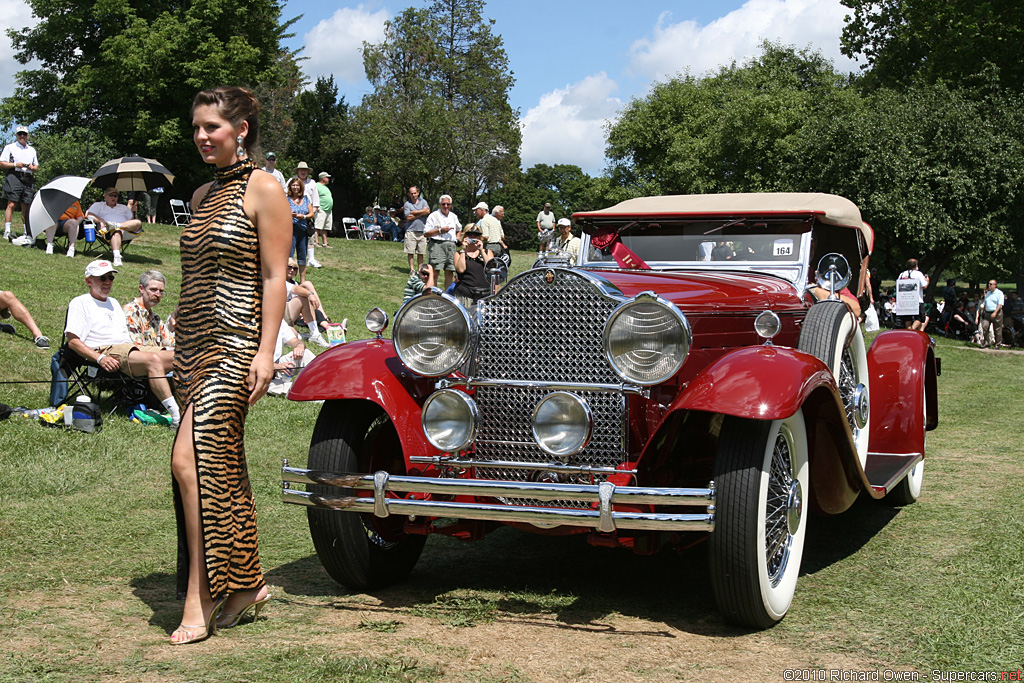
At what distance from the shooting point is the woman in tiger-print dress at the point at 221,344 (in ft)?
11.9

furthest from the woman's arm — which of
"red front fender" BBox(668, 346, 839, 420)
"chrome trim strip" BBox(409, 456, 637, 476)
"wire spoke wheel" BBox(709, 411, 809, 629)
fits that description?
"wire spoke wheel" BBox(709, 411, 809, 629)

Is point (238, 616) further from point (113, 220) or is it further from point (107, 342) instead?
point (113, 220)

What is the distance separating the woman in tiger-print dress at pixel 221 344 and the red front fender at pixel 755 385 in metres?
1.68

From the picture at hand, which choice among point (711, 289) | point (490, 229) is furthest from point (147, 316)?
point (490, 229)

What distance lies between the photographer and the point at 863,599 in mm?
4172

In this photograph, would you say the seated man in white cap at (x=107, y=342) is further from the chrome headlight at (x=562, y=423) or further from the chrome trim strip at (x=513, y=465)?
the chrome headlight at (x=562, y=423)

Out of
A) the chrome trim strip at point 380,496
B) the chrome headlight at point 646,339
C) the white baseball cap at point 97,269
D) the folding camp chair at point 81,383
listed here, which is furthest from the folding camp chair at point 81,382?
the chrome headlight at point 646,339

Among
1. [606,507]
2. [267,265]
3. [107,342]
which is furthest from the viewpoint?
[107,342]

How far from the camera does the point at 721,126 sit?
1731 inches

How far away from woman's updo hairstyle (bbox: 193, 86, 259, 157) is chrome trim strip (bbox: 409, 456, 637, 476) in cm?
148

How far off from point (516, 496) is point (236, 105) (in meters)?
1.88

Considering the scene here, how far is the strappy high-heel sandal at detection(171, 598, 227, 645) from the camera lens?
356cm

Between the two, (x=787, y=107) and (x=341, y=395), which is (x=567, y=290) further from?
(x=787, y=107)

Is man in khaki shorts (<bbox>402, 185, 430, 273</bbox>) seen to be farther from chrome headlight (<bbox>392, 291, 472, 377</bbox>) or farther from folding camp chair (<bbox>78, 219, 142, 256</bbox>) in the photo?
chrome headlight (<bbox>392, 291, 472, 377</bbox>)
